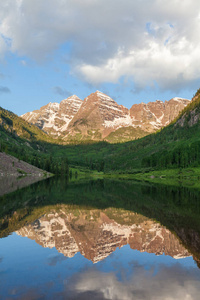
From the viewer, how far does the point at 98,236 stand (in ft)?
80.5

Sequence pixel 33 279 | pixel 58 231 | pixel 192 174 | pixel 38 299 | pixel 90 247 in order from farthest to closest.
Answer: pixel 192 174, pixel 58 231, pixel 90 247, pixel 33 279, pixel 38 299

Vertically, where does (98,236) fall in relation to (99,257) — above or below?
above

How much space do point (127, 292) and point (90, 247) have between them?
8.35 m

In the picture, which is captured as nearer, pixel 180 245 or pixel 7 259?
pixel 7 259

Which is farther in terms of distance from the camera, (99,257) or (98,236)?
(98,236)

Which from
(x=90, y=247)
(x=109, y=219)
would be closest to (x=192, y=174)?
(x=109, y=219)

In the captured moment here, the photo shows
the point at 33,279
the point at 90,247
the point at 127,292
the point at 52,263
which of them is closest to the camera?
the point at 127,292

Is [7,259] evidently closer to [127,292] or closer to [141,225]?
[127,292]

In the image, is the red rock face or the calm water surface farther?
the red rock face

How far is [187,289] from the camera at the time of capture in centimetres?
1348

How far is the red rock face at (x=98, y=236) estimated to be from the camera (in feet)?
66.9

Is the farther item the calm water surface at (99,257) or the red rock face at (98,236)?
the red rock face at (98,236)

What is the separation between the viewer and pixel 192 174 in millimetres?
171750

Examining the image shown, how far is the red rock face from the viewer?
20391mm
